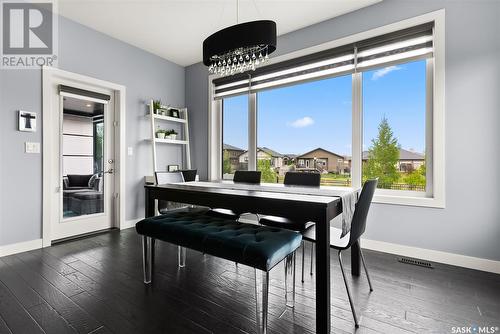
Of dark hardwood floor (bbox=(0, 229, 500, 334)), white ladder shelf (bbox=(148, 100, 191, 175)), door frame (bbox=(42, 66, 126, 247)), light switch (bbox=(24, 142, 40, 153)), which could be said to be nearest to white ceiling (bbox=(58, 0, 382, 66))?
door frame (bbox=(42, 66, 126, 247))

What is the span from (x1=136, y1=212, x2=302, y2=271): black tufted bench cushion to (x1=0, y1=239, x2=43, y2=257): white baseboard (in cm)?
186

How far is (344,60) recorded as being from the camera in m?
3.02

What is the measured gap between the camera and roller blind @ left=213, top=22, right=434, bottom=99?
2592 millimetres

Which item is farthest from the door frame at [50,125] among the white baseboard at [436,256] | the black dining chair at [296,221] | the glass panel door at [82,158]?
the white baseboard at [436,256]

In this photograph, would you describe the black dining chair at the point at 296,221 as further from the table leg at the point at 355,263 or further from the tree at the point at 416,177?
the tree at the point at 416,177

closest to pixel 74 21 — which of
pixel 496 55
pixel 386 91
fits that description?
pixel 386 91

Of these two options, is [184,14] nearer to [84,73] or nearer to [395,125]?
[84,73]

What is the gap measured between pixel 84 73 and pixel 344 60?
11.3 ft

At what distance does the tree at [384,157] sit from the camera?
2.86 m

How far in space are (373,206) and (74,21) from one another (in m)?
4.49

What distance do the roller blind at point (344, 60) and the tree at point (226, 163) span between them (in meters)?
1.07

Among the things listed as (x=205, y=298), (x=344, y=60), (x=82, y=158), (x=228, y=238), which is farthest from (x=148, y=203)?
(x=344, y=60)

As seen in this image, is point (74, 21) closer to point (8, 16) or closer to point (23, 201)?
point (8, 16)

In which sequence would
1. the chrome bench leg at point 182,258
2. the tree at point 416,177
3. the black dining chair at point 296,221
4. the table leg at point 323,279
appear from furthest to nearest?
the tree at point 416,177
the chrome bench leg at point 182,258
the black dining chair at point 296,221
the table leg at point 323,279
